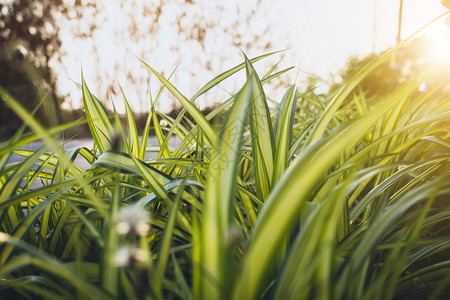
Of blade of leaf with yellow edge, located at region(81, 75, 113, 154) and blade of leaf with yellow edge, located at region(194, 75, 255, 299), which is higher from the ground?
blade of leaf with yellow edge, located at region(81, 75, 113, 154)

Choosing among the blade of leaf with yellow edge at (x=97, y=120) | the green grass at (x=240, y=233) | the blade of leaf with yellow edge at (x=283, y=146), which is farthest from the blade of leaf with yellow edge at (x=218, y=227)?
the blade of leaf with yellow edge at (x=97, y=120)

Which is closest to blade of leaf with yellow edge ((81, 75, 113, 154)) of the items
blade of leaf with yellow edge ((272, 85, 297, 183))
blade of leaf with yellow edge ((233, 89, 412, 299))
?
blade of leaf with yellow edge ((272, 85, 297, 183))

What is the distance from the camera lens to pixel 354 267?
0.33 m

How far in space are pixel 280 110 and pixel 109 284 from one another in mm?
516

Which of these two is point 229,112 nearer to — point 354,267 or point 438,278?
point 354,267

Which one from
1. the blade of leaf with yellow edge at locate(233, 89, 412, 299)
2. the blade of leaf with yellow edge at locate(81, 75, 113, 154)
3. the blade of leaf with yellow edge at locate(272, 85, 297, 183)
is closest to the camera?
the blade of leaf with yellow edge at locate(233, 89, 412, 299)

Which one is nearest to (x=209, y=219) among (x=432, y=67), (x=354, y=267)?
(x=354, y=267)

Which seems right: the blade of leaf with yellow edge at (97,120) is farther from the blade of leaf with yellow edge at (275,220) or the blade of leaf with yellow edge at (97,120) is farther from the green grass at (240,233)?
the blade of leaf with yellow edge at (275,220)

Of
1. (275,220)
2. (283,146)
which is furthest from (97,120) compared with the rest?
(275,220)

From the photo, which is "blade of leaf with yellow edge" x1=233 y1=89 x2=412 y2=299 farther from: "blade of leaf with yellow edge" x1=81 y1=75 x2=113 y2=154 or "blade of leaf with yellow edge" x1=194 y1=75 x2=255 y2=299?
"blade of leaf with yellow edge" x1=81 y1=75 x2=113 y2=154

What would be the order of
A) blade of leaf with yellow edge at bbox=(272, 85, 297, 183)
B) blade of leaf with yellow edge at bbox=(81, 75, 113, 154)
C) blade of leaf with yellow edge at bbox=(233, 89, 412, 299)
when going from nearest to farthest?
blade of leaf with yellow edge at bbox=(233, 89, 412, 299), blade of leaf with yellow edge at bbox=(272, 85, 297, 183), blade of leaf with yellow edge at bbox=(81, 75, 113, 154)

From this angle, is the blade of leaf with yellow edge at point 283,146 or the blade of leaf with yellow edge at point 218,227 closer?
the blade of leaf with yellow edge at point 218,227

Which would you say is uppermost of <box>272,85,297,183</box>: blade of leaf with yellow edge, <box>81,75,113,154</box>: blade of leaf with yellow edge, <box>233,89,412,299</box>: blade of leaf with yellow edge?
<box>81,75,113,154</box>: blade of leaf with yellow edge

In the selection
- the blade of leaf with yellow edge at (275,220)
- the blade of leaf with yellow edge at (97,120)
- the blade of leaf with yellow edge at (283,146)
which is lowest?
the blade of leaf with yellow edge at (275,220)
